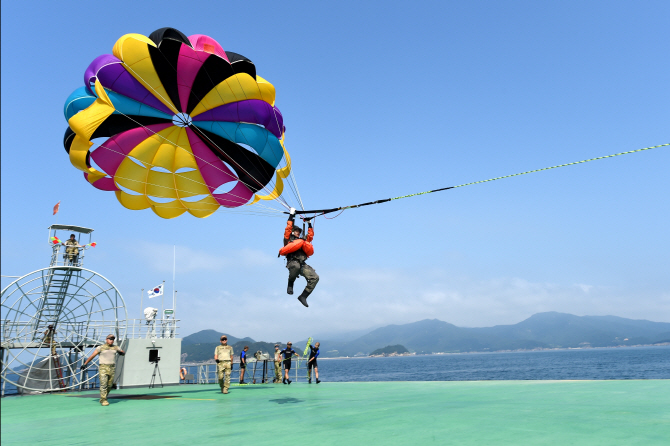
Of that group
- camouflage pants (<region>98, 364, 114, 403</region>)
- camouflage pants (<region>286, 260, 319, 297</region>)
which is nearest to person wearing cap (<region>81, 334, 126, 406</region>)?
camouflage pants (<region>98, 364, 114, 403</region>)

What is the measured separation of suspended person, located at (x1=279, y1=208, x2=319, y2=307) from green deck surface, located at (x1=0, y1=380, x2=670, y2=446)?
2.30 m

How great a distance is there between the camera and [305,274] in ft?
30.9

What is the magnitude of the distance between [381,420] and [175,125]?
894cm

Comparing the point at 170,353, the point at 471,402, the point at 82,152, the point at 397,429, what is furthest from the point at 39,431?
the point at 170,353

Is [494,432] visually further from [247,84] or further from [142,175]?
[142,175]

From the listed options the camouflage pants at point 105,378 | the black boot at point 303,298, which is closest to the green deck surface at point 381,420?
the camouflage pants at point 105,378

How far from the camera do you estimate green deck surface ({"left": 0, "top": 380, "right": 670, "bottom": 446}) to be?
500 cm

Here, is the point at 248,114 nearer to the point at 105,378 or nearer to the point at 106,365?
the point at 106,365

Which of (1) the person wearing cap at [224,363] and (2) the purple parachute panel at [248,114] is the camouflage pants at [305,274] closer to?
(1) the person wearing cap at [224,363]

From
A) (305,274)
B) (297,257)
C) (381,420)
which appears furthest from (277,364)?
(381,420)

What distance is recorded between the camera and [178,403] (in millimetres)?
9922

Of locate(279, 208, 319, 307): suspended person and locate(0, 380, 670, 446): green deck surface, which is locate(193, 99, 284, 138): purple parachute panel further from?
locate(0, 380, 670, 446): green deck surface

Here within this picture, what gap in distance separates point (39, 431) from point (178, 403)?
3567 millimetres

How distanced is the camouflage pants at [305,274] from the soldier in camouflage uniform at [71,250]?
12.6 metres
